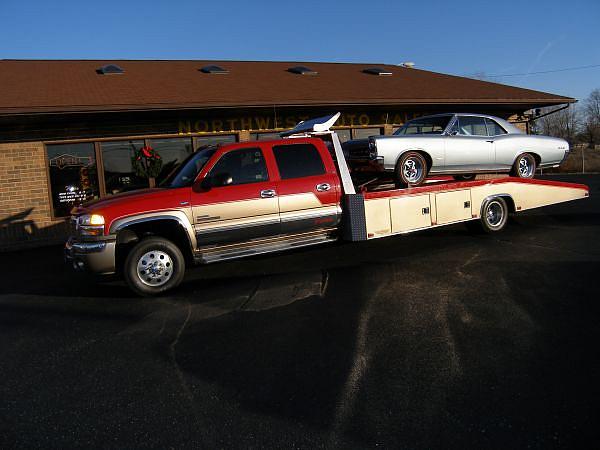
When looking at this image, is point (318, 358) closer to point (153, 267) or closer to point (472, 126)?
point (153, 267)

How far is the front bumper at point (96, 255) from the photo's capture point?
19.4ft

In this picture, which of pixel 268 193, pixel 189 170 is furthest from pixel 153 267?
pixel 268 193

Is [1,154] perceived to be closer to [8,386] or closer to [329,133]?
[329,133]

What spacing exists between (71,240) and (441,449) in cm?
540

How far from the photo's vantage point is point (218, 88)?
1370 cm

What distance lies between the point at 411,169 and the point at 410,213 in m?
0.76

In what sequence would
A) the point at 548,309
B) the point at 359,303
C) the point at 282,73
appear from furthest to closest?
the point at 282,73 < the point at 359,303 < the point at 548,309

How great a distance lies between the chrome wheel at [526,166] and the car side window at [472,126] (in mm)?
1026

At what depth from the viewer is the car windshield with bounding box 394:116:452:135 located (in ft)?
27.6

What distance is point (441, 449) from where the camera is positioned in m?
2.74

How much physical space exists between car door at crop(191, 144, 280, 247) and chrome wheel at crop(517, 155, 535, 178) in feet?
16.8

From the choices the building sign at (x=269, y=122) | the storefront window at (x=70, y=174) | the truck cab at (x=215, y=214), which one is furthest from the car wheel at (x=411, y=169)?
the storefront window at (x=70, y=174)

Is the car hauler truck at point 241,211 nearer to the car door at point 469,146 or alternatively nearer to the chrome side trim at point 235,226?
the chrome side trim at point 235,226

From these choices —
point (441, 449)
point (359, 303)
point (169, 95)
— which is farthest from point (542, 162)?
point (169, 95)
